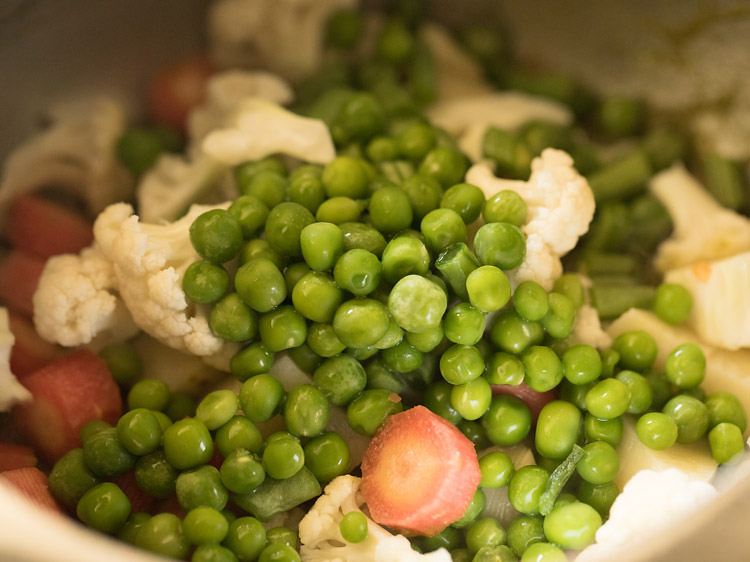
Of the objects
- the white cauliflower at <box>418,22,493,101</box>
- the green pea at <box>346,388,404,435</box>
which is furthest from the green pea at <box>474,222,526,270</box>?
the white cauliflower at <box>418,22,493,101</box>

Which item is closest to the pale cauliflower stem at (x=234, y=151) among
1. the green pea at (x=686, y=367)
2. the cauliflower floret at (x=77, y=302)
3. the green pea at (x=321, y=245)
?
the cauliflower floret at (x=77, y=302)

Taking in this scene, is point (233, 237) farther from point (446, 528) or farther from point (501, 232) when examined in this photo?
point (446, 528)

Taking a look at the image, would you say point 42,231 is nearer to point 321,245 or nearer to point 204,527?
point 321,245

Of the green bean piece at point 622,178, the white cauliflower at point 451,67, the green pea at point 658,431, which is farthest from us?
the white cauliflower at point 451,67

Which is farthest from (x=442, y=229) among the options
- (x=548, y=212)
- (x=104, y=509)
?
(x=104, y=509)

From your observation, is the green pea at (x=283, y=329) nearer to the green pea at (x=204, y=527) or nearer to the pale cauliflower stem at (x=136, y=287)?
the pale cauliflower stem at (x=136, y=287)

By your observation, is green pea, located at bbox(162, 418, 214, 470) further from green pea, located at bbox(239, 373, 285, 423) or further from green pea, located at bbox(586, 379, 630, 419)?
green pea, located at bbox(586, 379, 630, 419)
